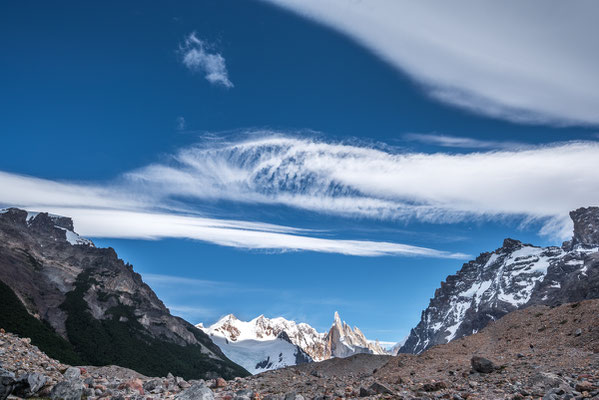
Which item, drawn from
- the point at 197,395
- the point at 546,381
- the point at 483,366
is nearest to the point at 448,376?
the point at 483,366

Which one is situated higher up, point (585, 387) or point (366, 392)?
point (585, 387)

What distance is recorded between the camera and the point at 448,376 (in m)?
35.6

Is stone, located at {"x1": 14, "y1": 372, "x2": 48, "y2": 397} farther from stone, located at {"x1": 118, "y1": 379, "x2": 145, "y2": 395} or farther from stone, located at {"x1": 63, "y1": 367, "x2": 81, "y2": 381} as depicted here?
stone, located at {"x1": 63, "y1": 367, "x2": 81, "y2": 381}

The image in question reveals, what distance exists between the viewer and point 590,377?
23594 millimetres

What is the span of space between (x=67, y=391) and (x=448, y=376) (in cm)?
2882

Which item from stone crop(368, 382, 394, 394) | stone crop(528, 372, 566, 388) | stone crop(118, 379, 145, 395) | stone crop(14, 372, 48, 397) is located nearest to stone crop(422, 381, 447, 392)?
stone crop(368, 382, 394, 394)

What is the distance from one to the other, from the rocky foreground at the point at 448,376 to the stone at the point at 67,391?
58mm

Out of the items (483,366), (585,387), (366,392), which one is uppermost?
(585,387)

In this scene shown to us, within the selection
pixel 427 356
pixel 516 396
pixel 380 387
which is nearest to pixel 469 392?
pixel 516 396

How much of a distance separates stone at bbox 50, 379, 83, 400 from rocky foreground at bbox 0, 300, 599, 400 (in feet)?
0.19

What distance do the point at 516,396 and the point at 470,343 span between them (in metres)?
44.3

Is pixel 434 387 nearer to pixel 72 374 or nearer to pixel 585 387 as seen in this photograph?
pixel 585 387

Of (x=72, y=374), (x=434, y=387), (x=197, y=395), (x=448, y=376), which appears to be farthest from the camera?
(x=448, y=376)

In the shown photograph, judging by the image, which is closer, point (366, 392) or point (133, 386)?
point (366, 392)
